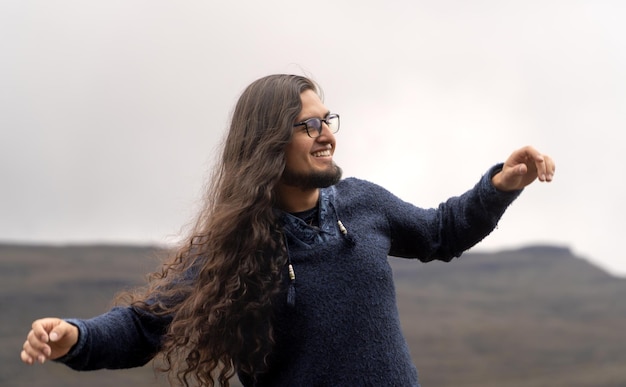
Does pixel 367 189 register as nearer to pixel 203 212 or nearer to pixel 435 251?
pixel 435 251

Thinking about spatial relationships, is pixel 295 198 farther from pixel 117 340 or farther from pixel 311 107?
pixel 117 340

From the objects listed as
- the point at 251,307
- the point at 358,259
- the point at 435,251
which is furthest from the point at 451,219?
the point at 251,307

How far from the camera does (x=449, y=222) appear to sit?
15.7 ft

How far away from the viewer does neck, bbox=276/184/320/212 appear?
183 inches

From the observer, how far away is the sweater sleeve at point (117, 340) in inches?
169

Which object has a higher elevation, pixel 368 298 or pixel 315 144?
pixel 315 144

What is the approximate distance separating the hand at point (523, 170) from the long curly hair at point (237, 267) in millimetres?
818

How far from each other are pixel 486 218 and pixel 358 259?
1.78 feet

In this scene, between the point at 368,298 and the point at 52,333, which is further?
the point at 368,298

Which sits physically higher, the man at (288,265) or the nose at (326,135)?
the nose at (326,135)

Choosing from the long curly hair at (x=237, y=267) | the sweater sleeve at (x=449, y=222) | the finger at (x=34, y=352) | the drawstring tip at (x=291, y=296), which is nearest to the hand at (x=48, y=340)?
the finger at (x=34, y=352)

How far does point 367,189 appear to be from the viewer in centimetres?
482

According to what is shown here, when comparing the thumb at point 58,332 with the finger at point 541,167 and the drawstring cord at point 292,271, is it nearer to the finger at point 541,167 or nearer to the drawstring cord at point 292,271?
the drawstring cord at point 292,271

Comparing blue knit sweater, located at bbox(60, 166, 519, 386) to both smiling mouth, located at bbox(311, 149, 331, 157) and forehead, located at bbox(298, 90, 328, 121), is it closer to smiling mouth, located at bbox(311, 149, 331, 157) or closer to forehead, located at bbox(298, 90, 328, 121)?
smiling mouth, located at bbox(311, 149, 331, 157)
